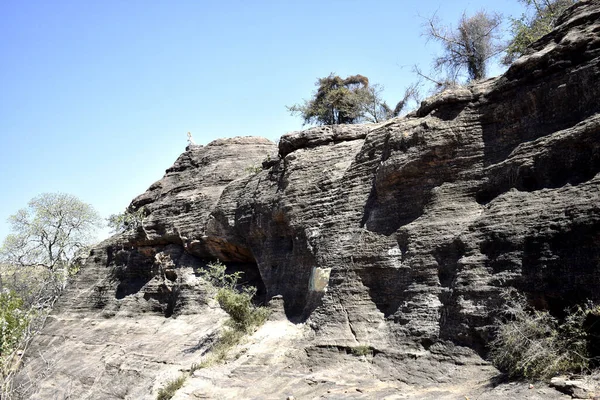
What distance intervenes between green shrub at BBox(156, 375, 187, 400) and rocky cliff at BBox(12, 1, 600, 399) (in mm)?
718

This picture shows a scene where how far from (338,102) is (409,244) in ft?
53.5

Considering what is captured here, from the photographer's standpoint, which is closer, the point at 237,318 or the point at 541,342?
the point at 541,342

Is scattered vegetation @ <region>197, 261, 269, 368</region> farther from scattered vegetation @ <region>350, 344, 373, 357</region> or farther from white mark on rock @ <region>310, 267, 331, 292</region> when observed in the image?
scattered vegetation @ <region>350, 344, 373, 357</region>

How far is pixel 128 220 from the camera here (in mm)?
21422

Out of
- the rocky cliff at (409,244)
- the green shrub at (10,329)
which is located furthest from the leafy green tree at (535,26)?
the green shrub at (10,329)

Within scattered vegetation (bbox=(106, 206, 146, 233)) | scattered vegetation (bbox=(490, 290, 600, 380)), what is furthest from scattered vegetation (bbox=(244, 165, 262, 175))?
scattered vegetation (bbox=(490, 290, 600, 380))

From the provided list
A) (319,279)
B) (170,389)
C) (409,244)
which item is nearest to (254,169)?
(319,279)

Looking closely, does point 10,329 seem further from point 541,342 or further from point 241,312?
point 541,342

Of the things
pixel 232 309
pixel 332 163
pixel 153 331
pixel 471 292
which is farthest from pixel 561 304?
pixel 153 331

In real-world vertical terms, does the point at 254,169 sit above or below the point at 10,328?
above

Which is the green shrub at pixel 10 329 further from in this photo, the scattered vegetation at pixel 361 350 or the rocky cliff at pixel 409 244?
the scattered vegetation at pixel 361 350

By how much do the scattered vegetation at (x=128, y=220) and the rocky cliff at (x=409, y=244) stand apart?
521 cm

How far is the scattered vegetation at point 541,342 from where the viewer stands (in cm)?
694

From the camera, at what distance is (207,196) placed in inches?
745
